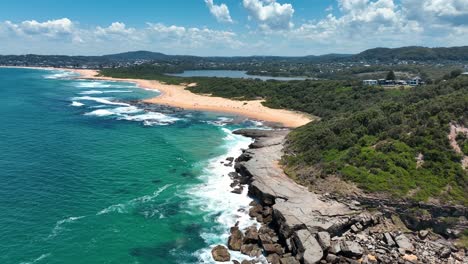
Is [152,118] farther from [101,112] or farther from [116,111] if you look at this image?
[101,112]

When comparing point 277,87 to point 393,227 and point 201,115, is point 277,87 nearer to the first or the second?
point 201,115

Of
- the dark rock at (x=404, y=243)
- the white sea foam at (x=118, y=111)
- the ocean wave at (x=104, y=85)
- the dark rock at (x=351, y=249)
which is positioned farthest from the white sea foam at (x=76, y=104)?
the dark rock at (x=404, y=243)

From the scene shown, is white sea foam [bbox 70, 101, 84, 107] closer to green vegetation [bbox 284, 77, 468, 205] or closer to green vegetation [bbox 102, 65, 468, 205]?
green vegetation [bbox 102, 65, 468, 205]

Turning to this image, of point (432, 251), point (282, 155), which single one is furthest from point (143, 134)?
point (432, 251)

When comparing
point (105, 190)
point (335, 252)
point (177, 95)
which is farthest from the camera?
point (177, 95)

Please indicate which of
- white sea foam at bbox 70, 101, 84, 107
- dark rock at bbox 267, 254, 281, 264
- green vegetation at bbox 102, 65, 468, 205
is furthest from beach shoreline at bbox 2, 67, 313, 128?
dark rock at bbox 267, 254, 281, 264

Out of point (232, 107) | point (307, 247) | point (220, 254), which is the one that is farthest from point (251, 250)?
point (232, 107)
